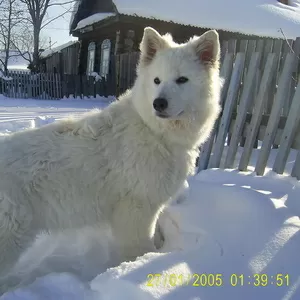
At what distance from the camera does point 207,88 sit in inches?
115

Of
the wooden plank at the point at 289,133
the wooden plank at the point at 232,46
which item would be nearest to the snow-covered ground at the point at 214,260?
the wooden plank at the point at 289,133

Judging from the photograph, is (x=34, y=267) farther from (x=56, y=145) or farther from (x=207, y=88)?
(x=207, y=88)

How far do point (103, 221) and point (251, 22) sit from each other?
17.0m

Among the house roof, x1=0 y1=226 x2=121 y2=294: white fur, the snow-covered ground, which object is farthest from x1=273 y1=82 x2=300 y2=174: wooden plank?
the house roof

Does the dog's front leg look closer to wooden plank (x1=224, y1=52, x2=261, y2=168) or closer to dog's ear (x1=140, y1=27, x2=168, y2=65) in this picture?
dog's ear (x1=140, y1=27, x2=168, y2=65)

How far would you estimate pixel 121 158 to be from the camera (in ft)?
8.91

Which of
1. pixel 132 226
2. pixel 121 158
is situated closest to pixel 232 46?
pixel 121 158

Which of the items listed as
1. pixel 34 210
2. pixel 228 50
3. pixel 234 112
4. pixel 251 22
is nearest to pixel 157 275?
pixel 34 210

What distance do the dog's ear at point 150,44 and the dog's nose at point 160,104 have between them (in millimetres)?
572

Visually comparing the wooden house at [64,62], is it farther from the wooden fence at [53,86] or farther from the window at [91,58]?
the wooden fence at [53,86]

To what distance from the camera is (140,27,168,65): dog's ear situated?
3.01 metres

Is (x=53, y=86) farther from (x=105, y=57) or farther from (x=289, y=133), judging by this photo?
(x=289, y=133)

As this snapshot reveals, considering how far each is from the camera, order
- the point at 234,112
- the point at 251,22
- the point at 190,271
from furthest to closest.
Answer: the point at 251,22 → the point at 234,112 → the point at 190,271

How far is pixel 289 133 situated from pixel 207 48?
6.13 ft
